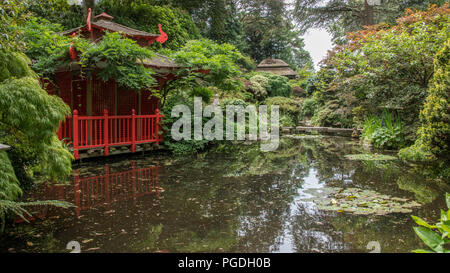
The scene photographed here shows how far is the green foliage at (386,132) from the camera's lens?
1129 cm

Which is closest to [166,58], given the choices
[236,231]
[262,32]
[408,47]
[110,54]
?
[110,54]

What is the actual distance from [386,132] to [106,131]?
9.62 metres

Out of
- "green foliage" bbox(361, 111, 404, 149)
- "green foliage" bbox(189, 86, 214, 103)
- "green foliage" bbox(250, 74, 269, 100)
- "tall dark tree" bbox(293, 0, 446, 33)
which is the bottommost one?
"green foliage" bbox(361, 111, 404, 149)

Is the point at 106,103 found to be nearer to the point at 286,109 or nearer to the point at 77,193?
the point at 77,193

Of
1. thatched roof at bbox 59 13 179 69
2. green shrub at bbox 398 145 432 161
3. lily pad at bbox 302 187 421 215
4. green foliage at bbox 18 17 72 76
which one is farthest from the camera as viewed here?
thatched roof at bbox 59 13 179 69

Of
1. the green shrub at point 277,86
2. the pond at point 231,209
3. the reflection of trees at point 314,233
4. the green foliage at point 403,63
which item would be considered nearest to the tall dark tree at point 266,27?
the green shrub at point 277,86

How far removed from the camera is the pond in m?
3.54

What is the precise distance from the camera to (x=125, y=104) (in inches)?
463

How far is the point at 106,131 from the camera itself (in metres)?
9.38

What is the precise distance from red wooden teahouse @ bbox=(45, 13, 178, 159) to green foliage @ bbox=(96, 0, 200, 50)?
15.6ft

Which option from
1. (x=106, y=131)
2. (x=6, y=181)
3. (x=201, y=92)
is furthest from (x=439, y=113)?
(x=106, y=131)

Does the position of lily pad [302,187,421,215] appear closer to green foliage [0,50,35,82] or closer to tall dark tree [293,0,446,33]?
green foliage [0,50,35,82]

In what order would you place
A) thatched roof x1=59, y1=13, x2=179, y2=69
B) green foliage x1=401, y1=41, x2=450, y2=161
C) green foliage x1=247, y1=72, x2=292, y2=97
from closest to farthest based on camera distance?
green foliage x1=401, y1=41, x2=450, y2=161 < thatched roof x1=59, y1=13, x2=179, y2=69 < green foliage x1=247, y1=72, x2=292, y2=97

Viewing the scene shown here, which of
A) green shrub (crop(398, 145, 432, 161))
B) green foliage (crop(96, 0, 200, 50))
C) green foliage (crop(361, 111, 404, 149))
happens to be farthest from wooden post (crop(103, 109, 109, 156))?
green foliage (crop(361, 111, 404, 149))
